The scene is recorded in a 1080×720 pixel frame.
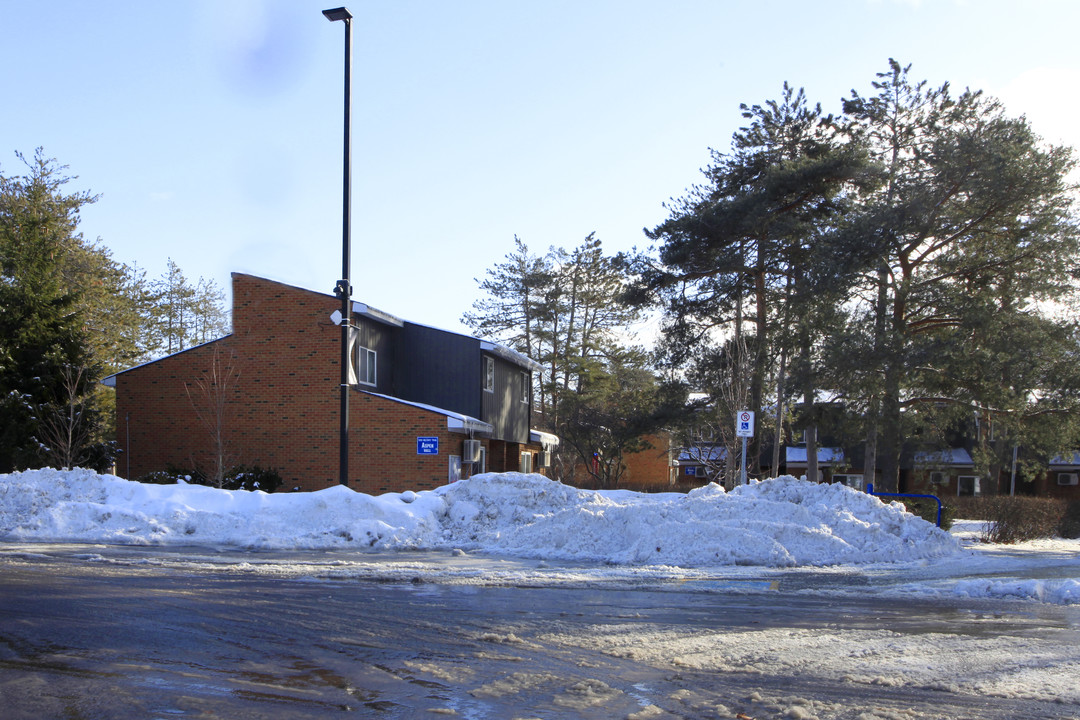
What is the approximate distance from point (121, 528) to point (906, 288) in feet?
73.9

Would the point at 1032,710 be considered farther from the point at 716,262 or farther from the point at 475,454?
the point at 716,262

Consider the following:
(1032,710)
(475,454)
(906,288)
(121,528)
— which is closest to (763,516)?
(1032,710)

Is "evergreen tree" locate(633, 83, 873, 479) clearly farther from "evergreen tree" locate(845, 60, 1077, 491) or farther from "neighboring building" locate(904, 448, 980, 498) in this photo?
"neighboring building" locate(904, 448, 980, 498)

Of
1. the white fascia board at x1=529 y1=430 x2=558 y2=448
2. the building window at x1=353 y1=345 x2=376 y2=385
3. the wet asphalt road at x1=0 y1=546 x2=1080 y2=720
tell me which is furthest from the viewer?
the white fascia board at x1=529 y1=430 x2=558 y2=448

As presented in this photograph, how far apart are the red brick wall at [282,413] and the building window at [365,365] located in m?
1.59

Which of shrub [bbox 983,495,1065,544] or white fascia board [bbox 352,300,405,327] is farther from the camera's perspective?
white fascia board [bbox 352,300,405,327]

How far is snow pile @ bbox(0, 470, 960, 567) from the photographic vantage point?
47.6 ft

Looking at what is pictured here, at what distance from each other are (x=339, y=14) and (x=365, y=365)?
1255 cm

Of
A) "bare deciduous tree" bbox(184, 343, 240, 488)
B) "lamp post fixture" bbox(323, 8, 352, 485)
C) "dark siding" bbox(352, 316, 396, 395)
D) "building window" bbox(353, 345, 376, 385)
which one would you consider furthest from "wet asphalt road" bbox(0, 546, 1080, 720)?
"dark siding" bbox(352, 316, 396, 395)

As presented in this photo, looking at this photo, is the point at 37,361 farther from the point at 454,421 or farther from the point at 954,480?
the point at 954,480

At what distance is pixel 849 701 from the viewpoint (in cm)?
582

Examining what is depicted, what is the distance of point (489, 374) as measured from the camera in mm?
31781

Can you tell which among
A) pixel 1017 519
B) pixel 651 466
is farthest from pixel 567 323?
pixel 1017 519

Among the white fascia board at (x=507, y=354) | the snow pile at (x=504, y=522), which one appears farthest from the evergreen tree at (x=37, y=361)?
the white fascia board at (x=507, y=354)
